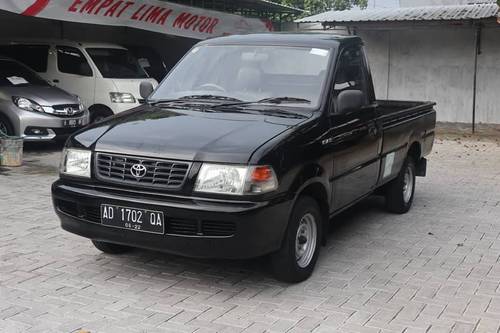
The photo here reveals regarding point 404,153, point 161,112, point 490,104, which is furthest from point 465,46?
point 161,112

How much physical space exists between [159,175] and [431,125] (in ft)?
15.2

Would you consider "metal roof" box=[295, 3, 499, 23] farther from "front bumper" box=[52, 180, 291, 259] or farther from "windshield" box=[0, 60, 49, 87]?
"front bumper" box=[52, 180, 291, 259]

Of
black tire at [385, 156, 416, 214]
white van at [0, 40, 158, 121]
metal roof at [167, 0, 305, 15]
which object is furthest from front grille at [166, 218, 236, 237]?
metal roof at [167, 0, 305, 15]

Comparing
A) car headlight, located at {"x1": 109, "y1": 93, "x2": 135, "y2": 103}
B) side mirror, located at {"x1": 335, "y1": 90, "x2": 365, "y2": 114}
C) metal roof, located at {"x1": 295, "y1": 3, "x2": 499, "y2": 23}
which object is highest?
metal roof, located at {"x1": 295, "y1": 3, "x2": 499, "y2": 23}

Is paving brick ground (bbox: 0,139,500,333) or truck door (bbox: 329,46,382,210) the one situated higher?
truck door (bbox: 329,46,382,210)

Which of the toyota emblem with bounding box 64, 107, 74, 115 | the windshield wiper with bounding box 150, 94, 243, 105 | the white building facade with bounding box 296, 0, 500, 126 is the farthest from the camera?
the white building facade with bounding box 296, 0, 500, 126

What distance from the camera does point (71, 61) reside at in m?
12.3

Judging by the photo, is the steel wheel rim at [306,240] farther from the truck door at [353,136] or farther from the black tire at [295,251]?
the truck door at [353,136]

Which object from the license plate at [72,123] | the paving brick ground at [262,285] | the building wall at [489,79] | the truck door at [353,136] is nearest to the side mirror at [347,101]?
the truck door at [353,136]

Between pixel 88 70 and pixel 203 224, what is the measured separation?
29.1 feet

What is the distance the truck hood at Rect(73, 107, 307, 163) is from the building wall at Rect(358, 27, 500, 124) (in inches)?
491

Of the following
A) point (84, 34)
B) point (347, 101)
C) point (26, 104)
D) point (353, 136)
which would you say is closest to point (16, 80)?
point (26, 104)

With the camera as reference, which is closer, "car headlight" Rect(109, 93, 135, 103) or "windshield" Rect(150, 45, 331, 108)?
"windshield" Rect(150, 45, 331, 108)

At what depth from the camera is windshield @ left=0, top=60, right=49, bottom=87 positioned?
1057 cm
